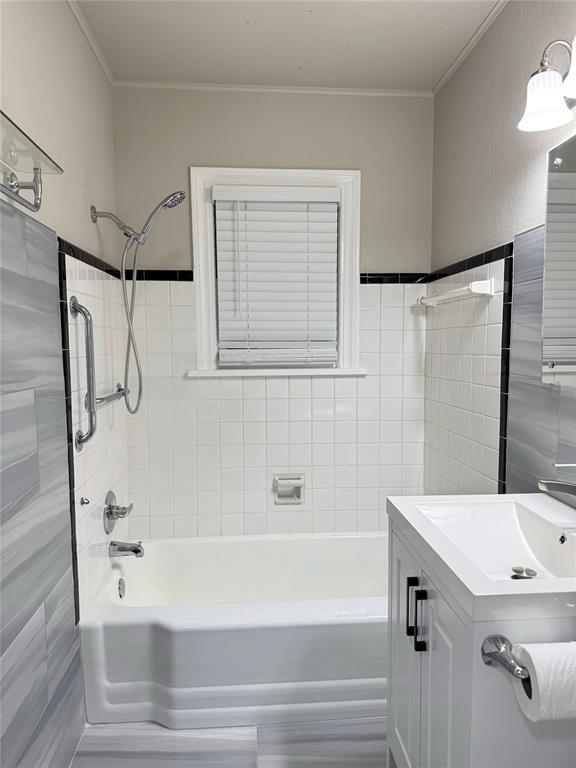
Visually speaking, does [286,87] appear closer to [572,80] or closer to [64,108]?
[64,108]

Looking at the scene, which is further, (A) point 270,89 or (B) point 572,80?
(A) point 270,89

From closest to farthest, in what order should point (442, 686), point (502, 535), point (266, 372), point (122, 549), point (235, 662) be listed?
point (442, 686), point (502, 535), point (235, 662), point (122, 549), point (266, 372)

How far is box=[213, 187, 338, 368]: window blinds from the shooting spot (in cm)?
247

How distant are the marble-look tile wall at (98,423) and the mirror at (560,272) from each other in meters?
1.60

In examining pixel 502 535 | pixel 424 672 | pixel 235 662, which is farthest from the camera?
pixel 235 662

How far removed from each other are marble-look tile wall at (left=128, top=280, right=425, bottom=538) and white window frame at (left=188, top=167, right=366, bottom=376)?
0.17 ft

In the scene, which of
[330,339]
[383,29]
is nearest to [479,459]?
[330,339]

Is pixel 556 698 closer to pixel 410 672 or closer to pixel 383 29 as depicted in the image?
pixel 410 672

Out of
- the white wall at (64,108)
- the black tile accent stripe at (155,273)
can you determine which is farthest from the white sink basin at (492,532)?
the black tile accent stripe at (155,273)

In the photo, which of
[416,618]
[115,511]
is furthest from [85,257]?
[416,618]

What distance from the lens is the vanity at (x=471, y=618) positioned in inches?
36.5

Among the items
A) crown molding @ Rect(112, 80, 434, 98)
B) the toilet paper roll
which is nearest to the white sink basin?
the toilet paper roll

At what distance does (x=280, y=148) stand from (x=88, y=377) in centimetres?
153

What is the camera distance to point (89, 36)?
200 centimetres
